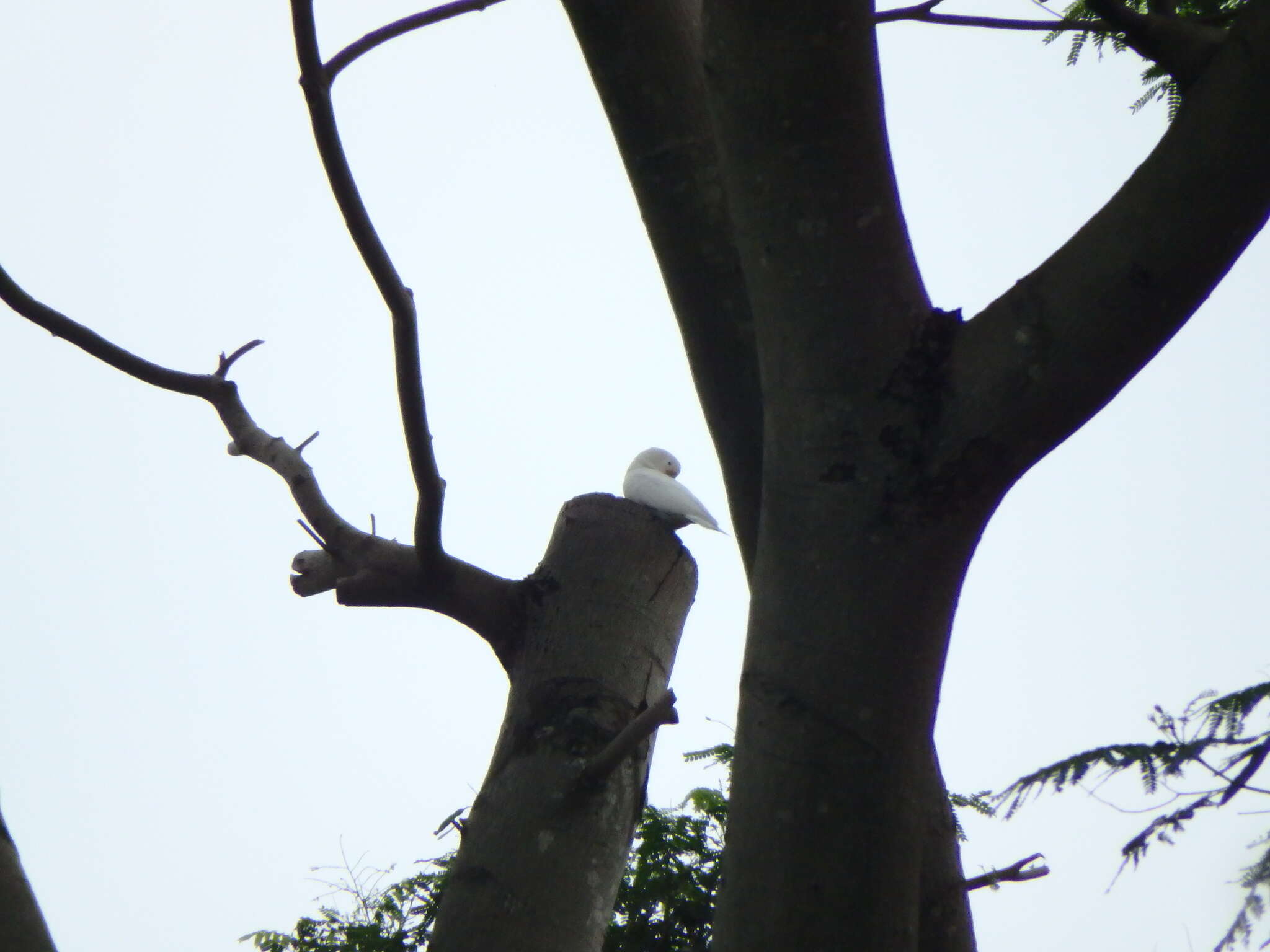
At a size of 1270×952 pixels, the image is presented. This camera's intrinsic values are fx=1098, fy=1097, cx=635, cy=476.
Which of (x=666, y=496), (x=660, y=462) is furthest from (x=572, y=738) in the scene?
(x=660, y=462)

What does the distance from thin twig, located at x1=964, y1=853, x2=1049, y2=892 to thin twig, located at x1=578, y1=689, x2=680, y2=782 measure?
602mm

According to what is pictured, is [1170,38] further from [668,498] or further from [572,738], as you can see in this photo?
[668,498]

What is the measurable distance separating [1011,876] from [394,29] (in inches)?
72.8

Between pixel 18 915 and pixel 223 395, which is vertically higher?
pixel 223 395

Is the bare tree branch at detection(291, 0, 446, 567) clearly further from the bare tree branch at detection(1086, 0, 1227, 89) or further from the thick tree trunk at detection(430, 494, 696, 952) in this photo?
the bare tree branch at detection(1086, 0, 1227, 89)

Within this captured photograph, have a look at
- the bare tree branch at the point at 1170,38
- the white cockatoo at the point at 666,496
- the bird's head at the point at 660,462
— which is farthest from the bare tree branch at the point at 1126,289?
the bird's head at the point at 660,462

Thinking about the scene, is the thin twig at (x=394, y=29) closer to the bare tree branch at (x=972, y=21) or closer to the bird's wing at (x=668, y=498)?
the bare tree branch at (x=972, y=21)

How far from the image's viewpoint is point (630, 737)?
2.04m

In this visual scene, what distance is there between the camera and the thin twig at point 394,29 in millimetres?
1930

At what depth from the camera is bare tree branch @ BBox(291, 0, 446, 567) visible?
1761 millimetres

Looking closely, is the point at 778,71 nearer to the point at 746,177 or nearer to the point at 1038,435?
the point at 746,177

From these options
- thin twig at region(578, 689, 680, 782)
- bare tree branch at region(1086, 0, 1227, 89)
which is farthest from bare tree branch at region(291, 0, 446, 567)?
bare tree branch at region(1086, 0, 1227, 89)

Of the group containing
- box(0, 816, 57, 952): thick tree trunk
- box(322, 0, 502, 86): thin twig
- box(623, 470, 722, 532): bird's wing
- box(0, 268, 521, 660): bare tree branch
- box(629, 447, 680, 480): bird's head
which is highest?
box(629, 447, 680, 480): bird's head

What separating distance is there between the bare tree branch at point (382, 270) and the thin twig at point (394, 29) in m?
0.06
